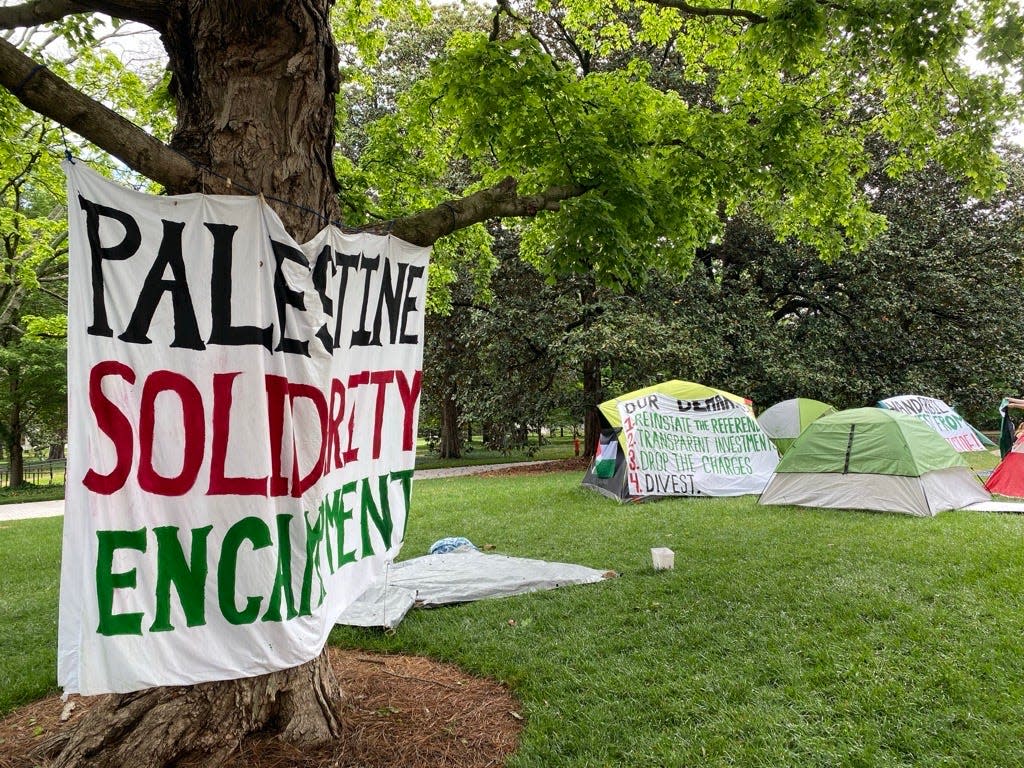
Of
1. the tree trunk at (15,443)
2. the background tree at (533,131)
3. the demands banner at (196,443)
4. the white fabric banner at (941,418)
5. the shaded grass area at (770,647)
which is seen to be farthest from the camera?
the tree trunk at (15,443)

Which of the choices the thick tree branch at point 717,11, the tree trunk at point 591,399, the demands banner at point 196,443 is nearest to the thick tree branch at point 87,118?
the demands banner at point 196,443

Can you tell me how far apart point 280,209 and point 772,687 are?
11.8 ft

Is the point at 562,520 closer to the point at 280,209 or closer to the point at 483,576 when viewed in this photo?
the point at 483,576

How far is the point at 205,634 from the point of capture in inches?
95.0

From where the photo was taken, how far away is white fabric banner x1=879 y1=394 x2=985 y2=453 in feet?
41.3

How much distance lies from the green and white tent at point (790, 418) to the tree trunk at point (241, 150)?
12.8 metres

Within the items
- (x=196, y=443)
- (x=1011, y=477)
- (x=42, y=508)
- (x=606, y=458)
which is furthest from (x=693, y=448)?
(x=42, y=508)

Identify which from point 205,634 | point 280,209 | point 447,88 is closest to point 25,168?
point 447,88

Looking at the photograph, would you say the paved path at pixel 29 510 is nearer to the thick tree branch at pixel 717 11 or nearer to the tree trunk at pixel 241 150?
the tree trunk at pixel 241 150

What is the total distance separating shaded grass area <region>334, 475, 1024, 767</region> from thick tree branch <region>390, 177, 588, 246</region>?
267 centimetres

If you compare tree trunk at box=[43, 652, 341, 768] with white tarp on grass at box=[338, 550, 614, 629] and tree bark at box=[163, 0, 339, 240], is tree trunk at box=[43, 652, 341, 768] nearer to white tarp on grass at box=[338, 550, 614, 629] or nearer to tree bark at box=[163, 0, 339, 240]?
white tarp on grass at box=[338, 550, 614, 629]

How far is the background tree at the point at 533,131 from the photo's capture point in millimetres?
2848

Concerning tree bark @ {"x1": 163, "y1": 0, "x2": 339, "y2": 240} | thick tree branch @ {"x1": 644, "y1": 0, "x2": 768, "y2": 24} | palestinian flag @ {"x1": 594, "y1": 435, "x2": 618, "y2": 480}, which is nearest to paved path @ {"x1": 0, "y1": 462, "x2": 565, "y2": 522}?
palestinian flag @ {"x1": 594, "y1": 435, "x2": 618, "y2": 480}

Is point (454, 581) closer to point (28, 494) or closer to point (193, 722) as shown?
point (193, 722)
